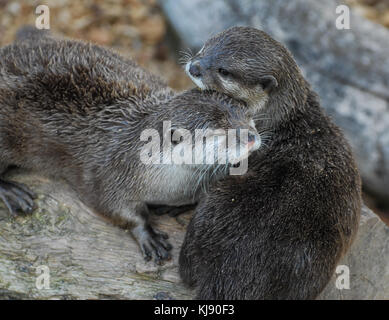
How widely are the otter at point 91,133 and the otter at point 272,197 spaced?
0.69ft

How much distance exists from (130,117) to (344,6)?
2122 millimetres

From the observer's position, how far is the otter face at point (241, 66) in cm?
263

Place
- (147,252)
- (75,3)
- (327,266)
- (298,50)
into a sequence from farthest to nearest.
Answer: (75,3) < (298,50) < (147,252) < (327,266)

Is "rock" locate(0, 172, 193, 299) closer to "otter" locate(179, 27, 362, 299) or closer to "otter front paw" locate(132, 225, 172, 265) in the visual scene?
"otter front paw" locate(132, 225, 172, 265)

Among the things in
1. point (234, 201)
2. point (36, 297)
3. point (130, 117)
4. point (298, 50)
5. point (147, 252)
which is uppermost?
point (298, 50)

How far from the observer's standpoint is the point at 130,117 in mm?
2814

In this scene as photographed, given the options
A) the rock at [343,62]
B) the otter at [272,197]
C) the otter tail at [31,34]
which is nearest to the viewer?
the otter at [272,197]

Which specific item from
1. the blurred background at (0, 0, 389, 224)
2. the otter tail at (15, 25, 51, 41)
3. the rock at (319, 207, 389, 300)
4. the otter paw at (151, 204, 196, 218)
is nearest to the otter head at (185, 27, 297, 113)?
the otter paw at (151, 204, 196, 218)

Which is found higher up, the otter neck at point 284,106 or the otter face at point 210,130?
the otter neck at point 284,106

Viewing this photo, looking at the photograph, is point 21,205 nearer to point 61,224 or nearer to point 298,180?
point 61,224

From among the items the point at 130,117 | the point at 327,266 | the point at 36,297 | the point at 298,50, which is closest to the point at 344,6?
the point at 298,50

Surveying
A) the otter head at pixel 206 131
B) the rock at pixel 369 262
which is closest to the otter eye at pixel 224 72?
the otter head at pixel 206 131

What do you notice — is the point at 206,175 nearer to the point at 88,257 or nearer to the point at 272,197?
the point at 272,197

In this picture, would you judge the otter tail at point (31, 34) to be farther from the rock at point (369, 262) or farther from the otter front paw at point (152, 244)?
the rock at point (369, 262)
